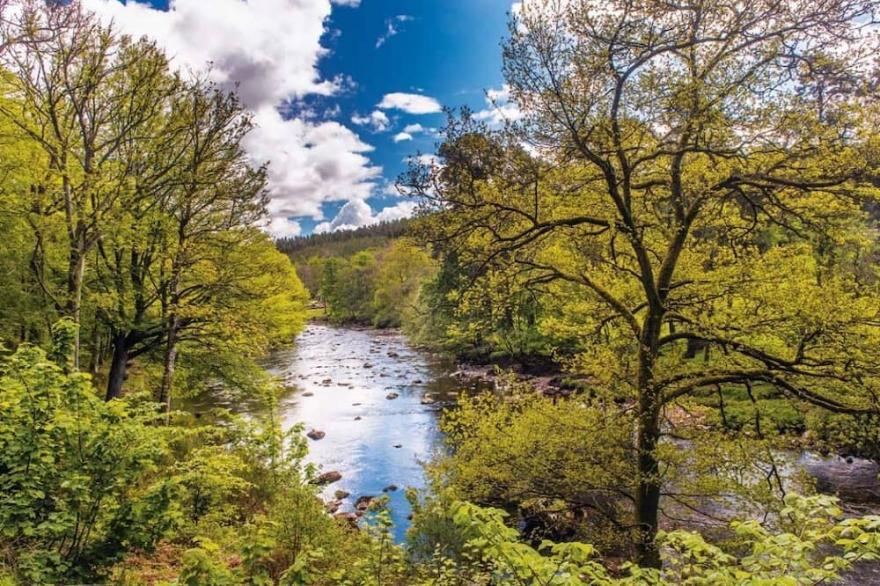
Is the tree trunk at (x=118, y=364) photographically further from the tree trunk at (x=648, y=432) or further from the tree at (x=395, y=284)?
the tree at (x=395, y=284)

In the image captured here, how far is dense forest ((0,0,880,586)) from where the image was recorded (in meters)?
4.93

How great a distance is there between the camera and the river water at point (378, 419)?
622 inches

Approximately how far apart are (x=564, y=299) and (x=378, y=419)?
589 inches

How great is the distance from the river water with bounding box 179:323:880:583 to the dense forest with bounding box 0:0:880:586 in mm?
2644

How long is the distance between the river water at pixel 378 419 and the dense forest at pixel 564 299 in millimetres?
2644

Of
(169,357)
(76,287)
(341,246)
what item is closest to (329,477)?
(169,357)

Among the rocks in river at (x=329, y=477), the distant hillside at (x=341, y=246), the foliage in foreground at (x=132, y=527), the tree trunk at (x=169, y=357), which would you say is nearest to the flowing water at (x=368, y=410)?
the rocks in river at (x=329, y=477)

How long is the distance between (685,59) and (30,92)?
13416 mm

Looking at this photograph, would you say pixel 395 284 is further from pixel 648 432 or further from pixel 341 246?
pixel 341 246

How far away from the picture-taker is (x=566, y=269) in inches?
424

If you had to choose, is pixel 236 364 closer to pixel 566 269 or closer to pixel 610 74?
pixel 566 269

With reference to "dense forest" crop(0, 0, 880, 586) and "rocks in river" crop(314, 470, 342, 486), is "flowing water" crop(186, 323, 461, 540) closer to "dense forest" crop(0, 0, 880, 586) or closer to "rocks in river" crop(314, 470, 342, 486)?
"rocks in river" crop(314, 470, 342, 486)

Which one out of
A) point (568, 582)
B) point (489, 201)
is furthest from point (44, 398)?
point (489, 201)

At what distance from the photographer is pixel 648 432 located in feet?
28.3
